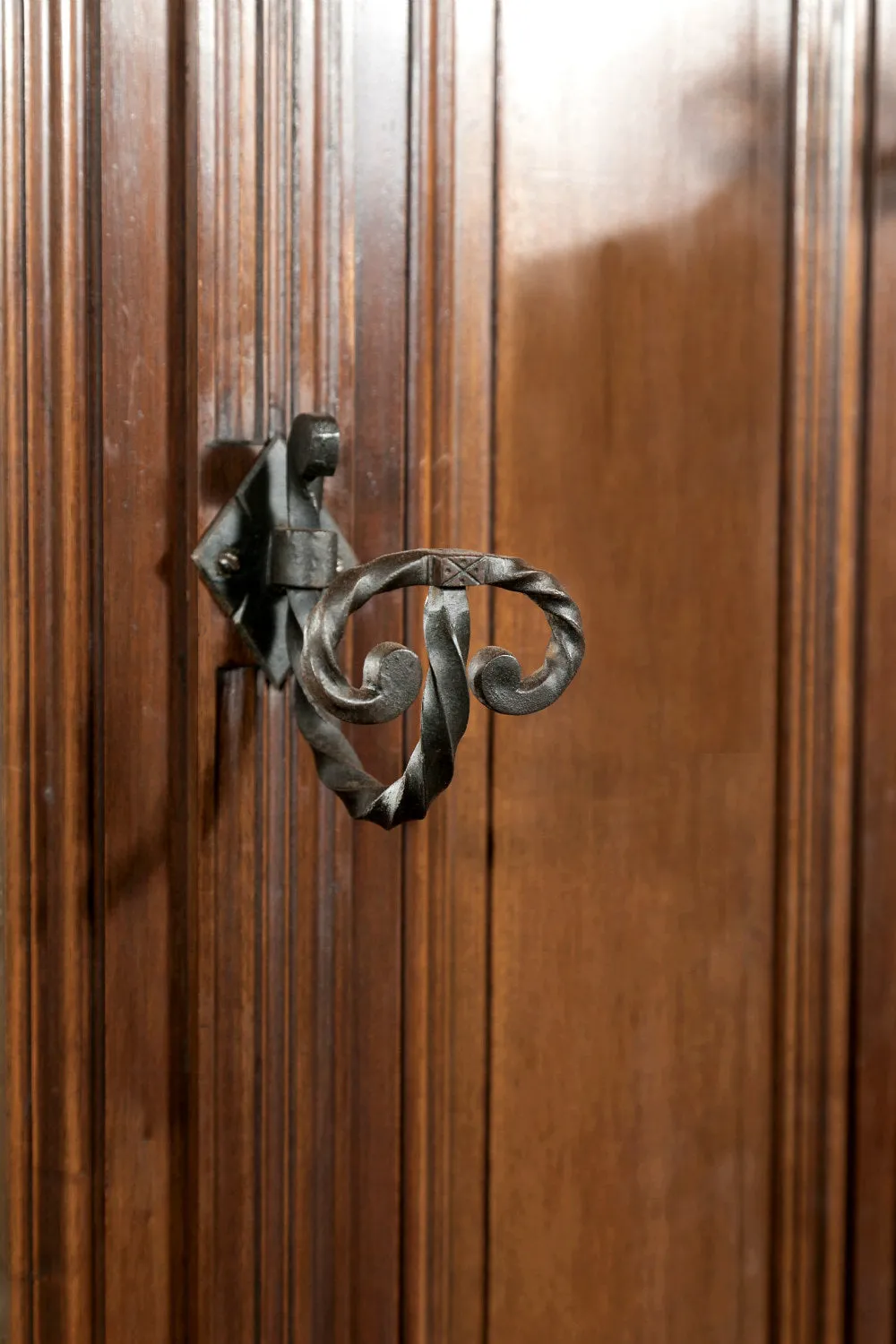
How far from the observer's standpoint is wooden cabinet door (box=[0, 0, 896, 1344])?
383 mm

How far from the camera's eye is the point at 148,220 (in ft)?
1.27

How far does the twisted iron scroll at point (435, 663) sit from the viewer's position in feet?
1.05

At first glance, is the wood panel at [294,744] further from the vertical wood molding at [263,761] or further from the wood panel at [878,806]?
the wood panel at [878,806]

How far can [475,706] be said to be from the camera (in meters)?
0.47

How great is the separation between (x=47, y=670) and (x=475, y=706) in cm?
17

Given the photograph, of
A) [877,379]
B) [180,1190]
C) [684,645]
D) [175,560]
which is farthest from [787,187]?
[180,1190]

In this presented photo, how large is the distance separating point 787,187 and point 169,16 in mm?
270

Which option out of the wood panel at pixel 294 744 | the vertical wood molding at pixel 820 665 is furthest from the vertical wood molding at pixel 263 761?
the vertical wood molding at pixel 820 665

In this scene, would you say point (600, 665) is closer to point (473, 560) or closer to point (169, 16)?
point (473, 560)

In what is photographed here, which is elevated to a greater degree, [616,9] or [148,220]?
[616,9]

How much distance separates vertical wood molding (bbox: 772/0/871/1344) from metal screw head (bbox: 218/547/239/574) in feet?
0.83

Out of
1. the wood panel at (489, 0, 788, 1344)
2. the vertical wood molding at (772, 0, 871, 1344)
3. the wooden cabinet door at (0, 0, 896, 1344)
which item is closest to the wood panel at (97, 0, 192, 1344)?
the wooden cabinet door at (0, 0, 896, 1344)

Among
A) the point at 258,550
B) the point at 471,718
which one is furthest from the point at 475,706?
the point at 258,550

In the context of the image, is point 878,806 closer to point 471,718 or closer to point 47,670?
point 471,718
